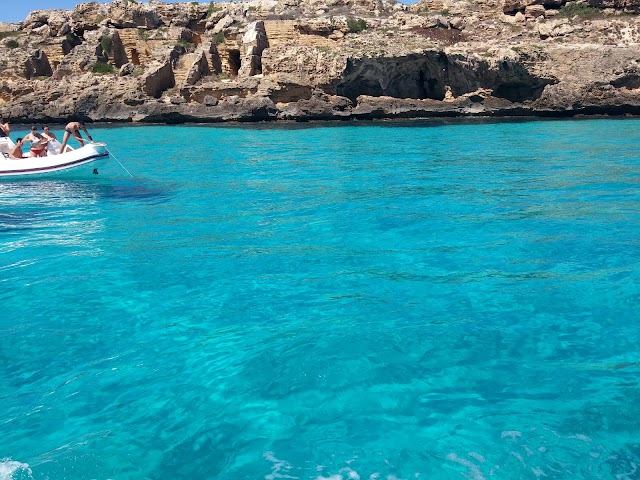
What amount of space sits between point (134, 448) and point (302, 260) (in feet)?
11.7

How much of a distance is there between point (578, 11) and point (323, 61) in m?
14.6

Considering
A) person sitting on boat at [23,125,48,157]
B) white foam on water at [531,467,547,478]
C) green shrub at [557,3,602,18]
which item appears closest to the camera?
white foam on water at [531,467,547,478]

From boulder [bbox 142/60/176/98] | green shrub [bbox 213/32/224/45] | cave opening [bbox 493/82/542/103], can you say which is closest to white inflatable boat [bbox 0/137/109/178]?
boulder [bbox 142/60/176/98]

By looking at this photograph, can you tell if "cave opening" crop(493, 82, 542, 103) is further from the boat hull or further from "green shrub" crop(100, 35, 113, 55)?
"green shrub" crop(100, 35, 113, 55)

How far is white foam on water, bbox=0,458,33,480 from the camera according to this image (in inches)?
121

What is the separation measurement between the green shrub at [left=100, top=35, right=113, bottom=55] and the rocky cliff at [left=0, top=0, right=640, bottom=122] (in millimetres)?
60

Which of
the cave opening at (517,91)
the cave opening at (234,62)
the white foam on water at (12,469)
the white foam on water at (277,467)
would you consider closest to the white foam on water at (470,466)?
the white foam on water at (277,467)

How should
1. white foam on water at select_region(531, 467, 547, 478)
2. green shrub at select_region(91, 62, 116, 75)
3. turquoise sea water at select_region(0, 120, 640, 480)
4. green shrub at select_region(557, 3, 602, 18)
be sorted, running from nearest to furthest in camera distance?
white foam on water at select_region(531, 467, 547, 478)
turquoise sea water at select_region(0, 120, 640, 480)
green shrub at select_region(557, 3, 602, 18)
green shrub at select_region(91, 62, 116, 75)

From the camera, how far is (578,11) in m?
30.4

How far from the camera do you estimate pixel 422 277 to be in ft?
19.6

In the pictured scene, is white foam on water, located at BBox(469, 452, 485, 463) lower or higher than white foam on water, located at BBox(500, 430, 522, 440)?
lower

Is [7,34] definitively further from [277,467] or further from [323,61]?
[277,467]

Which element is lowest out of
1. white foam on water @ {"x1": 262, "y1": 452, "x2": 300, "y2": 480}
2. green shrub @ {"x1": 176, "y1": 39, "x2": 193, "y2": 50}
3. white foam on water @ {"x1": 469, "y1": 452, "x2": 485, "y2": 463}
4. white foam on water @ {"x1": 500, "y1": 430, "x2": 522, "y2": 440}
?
white foam on water @ {"x1": 469, "y1": 452, "x2": 485, "y2": 463}

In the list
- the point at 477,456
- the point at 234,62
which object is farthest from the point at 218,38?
the point at 477,456
